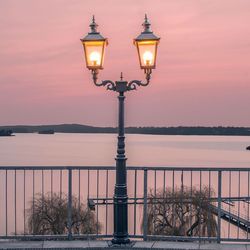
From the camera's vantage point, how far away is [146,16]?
27.1ft

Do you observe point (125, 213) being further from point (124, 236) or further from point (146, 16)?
point (146, 16)

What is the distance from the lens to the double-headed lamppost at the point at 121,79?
8.09 m

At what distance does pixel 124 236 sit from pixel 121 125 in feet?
5.92

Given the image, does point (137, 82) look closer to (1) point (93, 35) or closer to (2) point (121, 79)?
(2) point (121, 79)

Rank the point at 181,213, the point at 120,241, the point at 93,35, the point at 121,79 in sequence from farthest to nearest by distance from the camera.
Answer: the point at 181,213, the point at 120,241, the point at 121,79, the point at 93,35

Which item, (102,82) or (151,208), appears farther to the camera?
(151,208)

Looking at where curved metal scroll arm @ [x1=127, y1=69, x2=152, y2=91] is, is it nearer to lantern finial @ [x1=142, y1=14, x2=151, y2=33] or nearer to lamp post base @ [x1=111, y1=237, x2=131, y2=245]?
lantern finial @ [x1=142, y1=14, x2=151, y2=33]

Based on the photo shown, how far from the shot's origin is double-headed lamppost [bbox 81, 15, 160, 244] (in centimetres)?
809

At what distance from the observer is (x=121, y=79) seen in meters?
8.41

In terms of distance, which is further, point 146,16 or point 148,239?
point 148,239

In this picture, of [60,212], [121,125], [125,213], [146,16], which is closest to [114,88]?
[121,125]

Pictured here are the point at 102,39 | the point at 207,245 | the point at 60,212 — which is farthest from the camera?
the point at 60,212

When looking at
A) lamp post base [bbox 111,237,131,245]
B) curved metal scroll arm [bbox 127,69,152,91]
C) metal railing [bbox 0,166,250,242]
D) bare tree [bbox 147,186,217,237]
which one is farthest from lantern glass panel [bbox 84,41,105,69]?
lamp post base [bbox 111,237,131,245]

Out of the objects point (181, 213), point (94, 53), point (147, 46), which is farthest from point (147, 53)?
point (181, 213)
